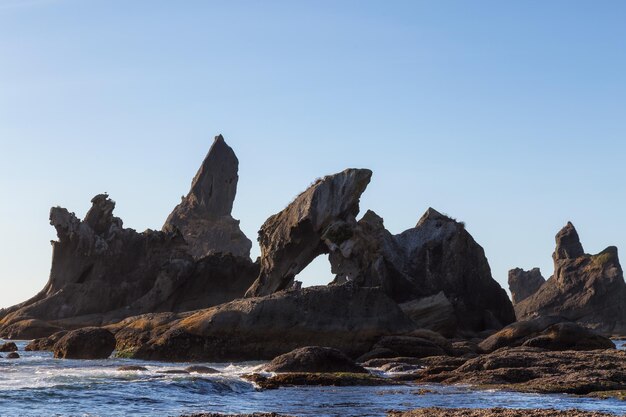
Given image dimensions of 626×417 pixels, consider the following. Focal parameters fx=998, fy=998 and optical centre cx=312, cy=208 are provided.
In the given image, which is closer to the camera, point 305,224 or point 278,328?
point 278,328

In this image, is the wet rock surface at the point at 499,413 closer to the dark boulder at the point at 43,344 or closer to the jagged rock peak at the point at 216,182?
the dark boulder at the point at 43,344

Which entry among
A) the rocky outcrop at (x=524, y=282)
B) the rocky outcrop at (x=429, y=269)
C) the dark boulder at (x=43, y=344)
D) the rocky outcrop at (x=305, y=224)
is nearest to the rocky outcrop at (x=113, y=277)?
the rocky outcrop at (x=305, y=224)

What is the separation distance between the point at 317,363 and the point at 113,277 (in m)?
58.3

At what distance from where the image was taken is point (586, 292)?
14038 cm

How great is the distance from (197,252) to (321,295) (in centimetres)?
9268

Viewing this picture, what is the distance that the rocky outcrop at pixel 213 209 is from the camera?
470ft

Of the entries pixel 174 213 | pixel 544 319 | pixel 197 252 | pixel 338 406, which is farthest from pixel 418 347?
pixel 174 213

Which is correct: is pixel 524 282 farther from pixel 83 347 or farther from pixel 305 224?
pixel 83 347

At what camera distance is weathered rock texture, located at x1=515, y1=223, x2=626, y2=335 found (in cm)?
13750

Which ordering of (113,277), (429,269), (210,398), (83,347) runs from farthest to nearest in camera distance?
(113,277)
(429,269)
(83,347)
(210,398)

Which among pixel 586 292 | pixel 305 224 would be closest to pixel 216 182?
pixel 586 292

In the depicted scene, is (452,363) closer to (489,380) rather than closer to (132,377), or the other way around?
(489,380)

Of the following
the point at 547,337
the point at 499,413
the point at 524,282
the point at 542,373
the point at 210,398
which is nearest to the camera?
the point at 499,413

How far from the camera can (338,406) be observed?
27.2m
